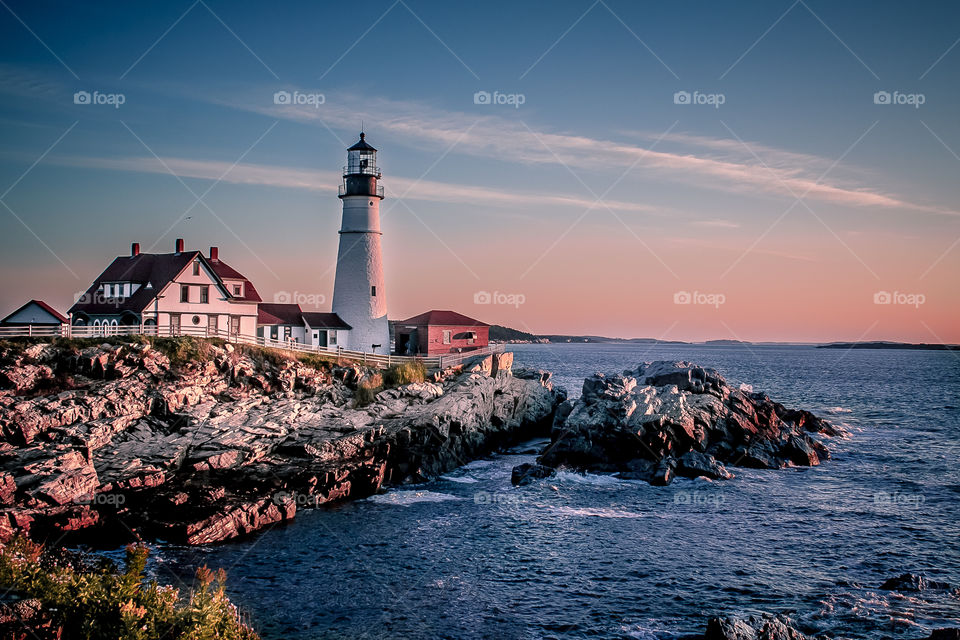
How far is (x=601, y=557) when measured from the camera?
22094 mm

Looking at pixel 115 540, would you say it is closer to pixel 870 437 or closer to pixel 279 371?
pixel 279 371

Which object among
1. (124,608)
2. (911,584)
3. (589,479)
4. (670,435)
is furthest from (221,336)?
(911,584)

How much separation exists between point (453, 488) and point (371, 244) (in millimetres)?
25710

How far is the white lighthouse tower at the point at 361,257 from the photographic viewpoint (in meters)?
50.8

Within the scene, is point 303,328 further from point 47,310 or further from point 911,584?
point 911,584

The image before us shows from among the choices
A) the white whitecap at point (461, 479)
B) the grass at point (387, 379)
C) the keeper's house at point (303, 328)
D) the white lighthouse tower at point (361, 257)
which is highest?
the white lighthouse tower at point (361, 257)

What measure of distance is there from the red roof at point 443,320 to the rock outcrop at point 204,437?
39.5ft

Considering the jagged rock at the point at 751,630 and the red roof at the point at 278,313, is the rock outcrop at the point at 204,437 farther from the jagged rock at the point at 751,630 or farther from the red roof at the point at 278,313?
the jagged rock at the point at 751,630

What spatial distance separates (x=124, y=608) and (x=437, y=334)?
4339 cm

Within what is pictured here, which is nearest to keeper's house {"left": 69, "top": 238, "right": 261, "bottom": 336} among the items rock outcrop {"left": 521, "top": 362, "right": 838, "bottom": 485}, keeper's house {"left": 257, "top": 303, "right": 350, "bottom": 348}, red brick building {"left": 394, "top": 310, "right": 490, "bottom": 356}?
keeper's house {"left": 257, "top": 303, "right": 350, "bottom": 348}

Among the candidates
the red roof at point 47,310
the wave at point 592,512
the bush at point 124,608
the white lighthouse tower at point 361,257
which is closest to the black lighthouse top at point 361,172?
the white lighthouse tower at point 361,257

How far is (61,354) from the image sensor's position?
33594mm

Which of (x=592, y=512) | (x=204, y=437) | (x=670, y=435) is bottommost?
(x=592, y=512)

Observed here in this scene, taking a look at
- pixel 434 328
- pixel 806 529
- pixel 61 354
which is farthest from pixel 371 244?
pixel 806 529
